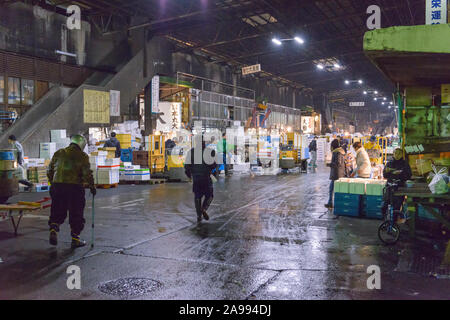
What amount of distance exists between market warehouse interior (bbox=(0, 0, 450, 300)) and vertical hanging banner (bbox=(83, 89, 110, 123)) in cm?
7

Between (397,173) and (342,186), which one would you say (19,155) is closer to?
(342,186)

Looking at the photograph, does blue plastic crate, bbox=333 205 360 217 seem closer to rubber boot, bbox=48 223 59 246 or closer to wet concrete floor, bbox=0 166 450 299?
wet concrete floor, bbox=0 166 450 299

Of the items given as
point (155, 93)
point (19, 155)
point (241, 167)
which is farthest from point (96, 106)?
point (241, 167)

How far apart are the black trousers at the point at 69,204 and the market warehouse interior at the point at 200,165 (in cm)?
2

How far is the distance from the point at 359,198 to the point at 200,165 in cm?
416

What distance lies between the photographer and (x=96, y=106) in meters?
21.7

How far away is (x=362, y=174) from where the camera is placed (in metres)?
12.2

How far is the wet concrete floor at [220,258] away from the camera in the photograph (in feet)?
17.7

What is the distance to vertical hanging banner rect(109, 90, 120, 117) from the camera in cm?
2253

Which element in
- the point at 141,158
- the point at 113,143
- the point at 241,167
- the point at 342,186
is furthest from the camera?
the point at 241,167

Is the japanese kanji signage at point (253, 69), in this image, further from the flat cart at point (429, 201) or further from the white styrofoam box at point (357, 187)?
the flat cart at point (429, 201)

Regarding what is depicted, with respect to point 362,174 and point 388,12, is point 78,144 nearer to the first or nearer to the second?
point 362,174

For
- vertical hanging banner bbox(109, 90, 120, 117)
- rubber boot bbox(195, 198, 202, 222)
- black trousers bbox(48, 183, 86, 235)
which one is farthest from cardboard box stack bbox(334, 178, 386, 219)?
vertical hanging banner bbox(109, 90, 120, 117)
